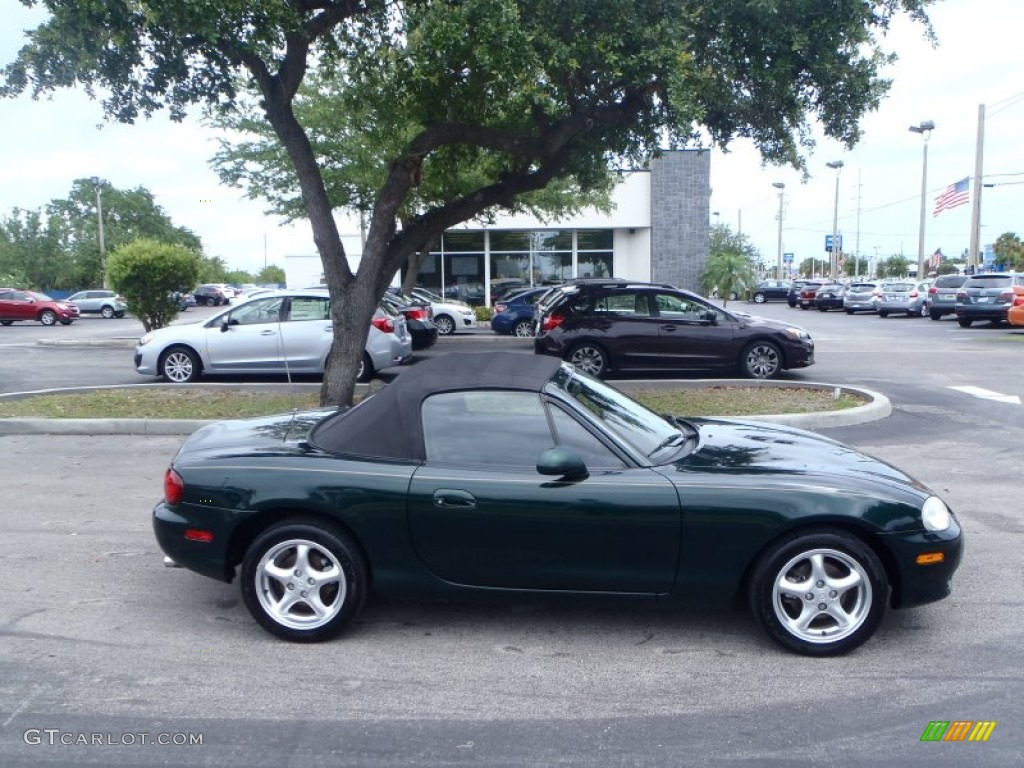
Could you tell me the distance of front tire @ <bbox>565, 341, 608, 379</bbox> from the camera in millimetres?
15211

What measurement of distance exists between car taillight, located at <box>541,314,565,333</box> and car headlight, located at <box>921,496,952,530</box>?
35.9ft

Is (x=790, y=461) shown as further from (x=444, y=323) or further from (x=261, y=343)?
(x=444, y=323)

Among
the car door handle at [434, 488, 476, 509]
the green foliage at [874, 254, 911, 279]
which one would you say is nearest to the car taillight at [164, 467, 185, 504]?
the car door handle at [434, 488, 476, 509]

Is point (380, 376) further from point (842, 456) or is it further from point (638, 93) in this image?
point (842, 456)

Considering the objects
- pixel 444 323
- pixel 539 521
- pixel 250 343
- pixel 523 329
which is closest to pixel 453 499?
pixel 539 521

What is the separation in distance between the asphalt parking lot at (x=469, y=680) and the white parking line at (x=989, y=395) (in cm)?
705

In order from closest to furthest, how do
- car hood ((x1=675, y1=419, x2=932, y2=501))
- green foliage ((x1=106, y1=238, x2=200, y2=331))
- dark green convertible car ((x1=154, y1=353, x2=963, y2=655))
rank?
dark green convertible car ((x1=154, y1=353, x2=963, y2=655)) < car hood ((x1=675, y1=419, x2=932, y2=501)) < green foliage ((x1=106, y1=238, x2=200, y2=331))

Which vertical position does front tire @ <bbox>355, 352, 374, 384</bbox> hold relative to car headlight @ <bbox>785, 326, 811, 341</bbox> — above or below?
below

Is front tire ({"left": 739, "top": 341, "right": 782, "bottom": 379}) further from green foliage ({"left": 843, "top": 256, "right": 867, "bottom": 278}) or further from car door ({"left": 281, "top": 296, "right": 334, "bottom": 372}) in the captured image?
green foliage ({"left": 843, "top": 256, "right": 867, "bottom": 278})

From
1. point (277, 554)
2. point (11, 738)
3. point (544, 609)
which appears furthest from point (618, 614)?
point (11, 738)

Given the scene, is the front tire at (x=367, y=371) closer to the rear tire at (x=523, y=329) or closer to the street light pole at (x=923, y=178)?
the rear tire at (x=523, y=329)

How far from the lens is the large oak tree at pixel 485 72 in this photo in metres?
10.1

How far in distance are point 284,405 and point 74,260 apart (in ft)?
205

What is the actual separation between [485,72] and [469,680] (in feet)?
27.3
